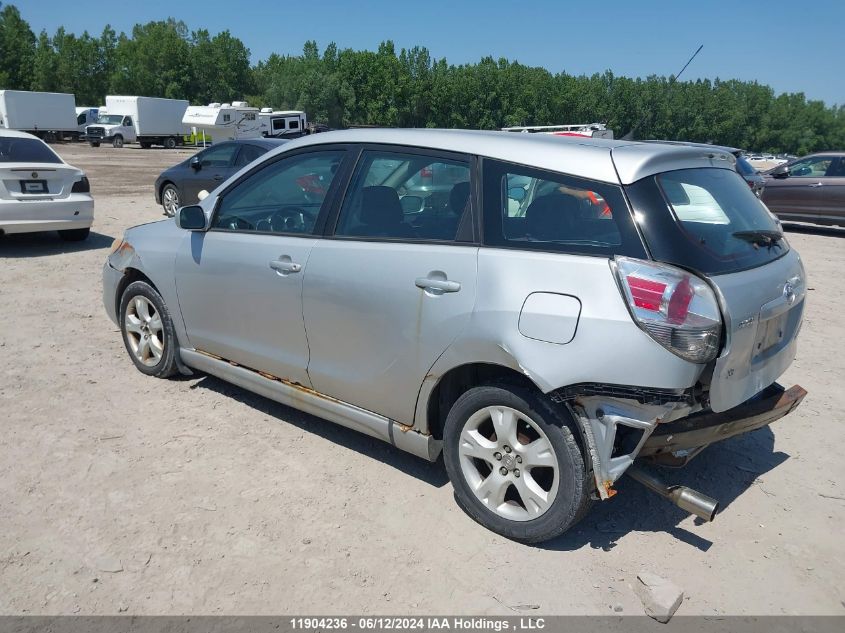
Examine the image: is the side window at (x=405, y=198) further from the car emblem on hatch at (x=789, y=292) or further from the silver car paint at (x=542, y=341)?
the car emblem on hatch at (x=789, y=292)

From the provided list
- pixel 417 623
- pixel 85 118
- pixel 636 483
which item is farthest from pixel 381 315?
pixel 85 118

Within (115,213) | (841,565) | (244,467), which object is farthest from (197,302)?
(115,213)

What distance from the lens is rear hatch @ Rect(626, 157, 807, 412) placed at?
2.86 metres

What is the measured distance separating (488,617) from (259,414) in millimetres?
2338

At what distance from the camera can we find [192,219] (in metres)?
4.43

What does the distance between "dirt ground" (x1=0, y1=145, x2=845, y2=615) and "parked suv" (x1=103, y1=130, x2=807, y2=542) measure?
0.30 meters

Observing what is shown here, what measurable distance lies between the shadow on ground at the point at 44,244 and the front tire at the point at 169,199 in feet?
8.06

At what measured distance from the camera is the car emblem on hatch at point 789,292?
10.8 ft

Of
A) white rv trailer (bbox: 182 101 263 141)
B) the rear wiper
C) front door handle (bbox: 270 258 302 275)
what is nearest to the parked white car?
front door handle (bbox: 270 258 302 275)

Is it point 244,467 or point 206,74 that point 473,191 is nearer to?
point 244,467

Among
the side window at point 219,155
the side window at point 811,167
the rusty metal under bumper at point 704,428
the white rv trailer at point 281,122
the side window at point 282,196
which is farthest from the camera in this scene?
the white rv trailer at point 281,122

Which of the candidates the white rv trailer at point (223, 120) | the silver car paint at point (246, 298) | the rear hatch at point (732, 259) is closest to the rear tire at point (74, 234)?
the silver car paint at point (246, 298)

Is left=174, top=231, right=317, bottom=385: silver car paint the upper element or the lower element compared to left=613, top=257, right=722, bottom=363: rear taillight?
lower

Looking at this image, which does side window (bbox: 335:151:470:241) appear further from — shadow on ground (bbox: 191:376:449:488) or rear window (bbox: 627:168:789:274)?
shadow on ground (bbox: 191:376:449:488)
